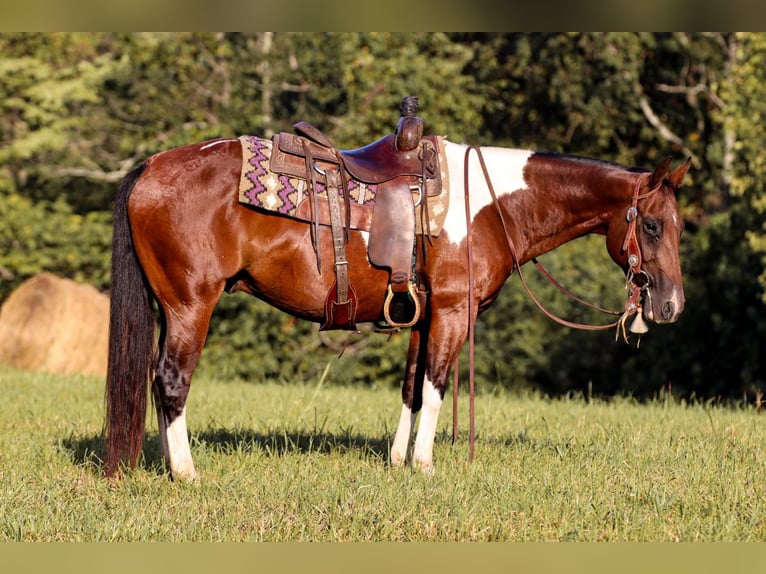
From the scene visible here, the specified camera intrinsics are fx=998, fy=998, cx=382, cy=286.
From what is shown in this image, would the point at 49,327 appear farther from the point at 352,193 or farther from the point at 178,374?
the point at 352,193

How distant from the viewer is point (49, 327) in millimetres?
12539

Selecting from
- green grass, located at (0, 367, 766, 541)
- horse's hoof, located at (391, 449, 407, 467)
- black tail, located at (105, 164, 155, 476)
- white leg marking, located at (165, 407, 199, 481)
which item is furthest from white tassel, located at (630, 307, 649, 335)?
black tail, located at (105, 164, 155, 476)

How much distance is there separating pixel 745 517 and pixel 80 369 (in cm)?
945

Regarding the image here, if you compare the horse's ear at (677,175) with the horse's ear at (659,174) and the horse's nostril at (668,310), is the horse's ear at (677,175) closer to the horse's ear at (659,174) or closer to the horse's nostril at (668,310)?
the horse's ear at (659,174)

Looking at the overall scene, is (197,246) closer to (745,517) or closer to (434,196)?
(434,196)

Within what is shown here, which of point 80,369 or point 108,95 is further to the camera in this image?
point 108,95

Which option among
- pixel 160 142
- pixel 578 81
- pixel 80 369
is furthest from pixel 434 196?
pixel 578 81

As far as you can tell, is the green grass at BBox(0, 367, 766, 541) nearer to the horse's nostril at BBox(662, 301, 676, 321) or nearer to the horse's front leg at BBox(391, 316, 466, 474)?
the horse's front leg at BBox(391, 316, 466, 474)

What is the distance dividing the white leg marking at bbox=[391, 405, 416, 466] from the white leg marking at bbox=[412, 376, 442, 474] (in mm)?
202

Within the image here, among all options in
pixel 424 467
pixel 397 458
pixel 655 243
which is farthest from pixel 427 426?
pixel 655 243

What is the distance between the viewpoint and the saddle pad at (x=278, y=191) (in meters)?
5.87

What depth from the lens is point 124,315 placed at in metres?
5.99

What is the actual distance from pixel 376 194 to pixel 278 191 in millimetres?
601

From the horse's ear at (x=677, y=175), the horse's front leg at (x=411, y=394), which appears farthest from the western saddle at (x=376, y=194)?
the horse's ear at (x=677, y=175)
